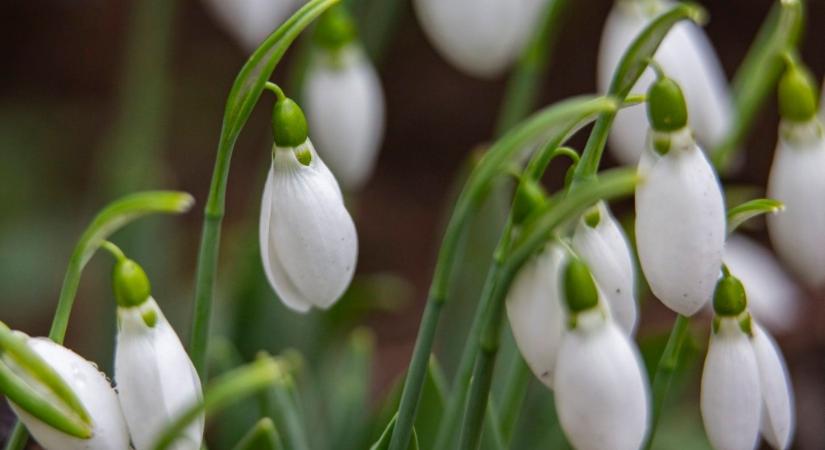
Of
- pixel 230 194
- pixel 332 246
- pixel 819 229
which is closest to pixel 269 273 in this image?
pixel 332 246

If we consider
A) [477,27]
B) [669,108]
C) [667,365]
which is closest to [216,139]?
[477,27]

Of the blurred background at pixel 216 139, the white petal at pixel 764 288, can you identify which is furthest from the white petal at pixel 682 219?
the blurred background at pixel 216 139

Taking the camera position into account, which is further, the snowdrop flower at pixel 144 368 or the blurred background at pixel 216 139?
the blurred background at pixel 216 139

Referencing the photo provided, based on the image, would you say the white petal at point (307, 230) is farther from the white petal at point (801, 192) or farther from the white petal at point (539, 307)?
the white petal at point (801, 192)

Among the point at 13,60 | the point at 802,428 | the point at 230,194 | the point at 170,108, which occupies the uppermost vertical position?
the point at 13,60

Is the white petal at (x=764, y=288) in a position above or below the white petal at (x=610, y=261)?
below

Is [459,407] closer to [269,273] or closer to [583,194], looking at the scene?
[269,273]
